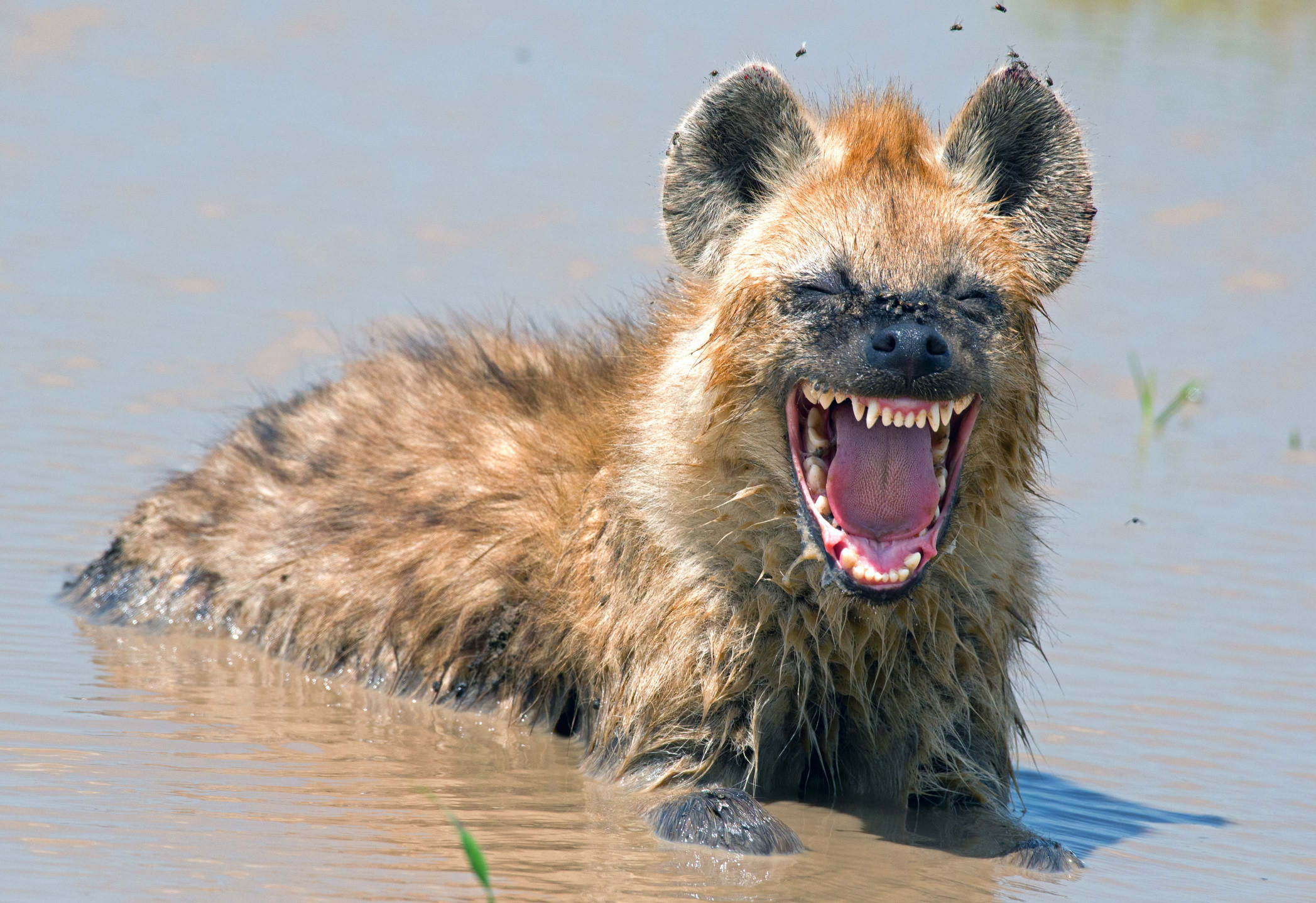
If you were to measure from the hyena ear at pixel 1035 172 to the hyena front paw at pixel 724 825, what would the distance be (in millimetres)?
1686

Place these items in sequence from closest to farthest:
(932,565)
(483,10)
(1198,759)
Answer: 1. (932,565)
2. (1198,759)
3. (483,10)

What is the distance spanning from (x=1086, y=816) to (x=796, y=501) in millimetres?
1449

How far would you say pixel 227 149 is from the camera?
12.9 m

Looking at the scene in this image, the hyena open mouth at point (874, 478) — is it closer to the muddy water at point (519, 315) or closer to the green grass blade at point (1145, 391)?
the muddy water at point (519, 315)

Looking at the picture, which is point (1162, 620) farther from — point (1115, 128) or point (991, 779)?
point (1115, 128)

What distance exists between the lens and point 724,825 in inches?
186

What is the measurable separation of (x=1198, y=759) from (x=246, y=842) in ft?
10.6

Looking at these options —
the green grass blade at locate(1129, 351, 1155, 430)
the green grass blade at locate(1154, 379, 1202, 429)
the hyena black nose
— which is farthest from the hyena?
the green grass blade at locate(1129, 351, 1155, 430)

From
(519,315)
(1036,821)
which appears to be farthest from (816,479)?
(519,315)

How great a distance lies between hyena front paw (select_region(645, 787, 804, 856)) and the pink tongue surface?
0.80 m

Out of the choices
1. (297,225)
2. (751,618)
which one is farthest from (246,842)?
(297,225)

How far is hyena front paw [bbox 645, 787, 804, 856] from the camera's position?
467 cm

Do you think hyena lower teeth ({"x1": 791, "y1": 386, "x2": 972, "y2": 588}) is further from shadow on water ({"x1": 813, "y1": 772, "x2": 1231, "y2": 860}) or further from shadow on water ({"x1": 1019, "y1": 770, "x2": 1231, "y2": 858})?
shadow on water ({"x1": 1019, "y1": 770, "x2": 1231, "y2": 858})

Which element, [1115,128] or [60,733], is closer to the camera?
[60,733]
